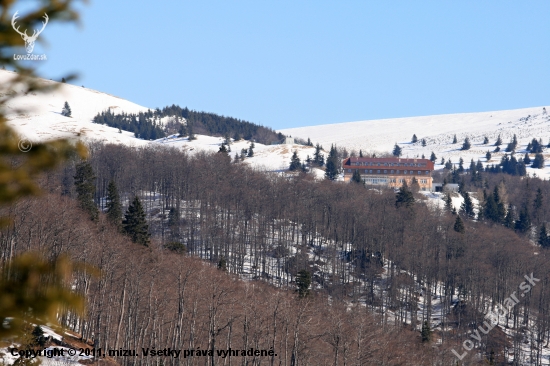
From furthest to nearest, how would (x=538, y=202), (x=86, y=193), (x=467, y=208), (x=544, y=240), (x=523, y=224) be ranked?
(x=538, y=202), (x=467, y=208), (x=523, y=224), (x=544, y=240), (x=86, y=193)

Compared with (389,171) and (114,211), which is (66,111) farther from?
(114,211)

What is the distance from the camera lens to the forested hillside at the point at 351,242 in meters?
79.5

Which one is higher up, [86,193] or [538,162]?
[538,162]

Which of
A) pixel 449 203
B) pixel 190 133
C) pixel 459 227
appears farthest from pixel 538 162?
pixel 459 227

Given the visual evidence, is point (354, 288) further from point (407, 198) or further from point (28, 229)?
point (28, 229)

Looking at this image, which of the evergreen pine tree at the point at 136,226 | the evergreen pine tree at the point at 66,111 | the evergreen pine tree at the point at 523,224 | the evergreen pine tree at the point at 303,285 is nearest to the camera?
the evergreen pine tree at the point at 303,285

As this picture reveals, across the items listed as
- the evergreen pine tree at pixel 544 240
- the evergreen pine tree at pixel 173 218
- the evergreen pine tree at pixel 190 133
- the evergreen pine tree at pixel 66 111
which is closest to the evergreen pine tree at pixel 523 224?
the evergreen pine tree at pixel 544 240

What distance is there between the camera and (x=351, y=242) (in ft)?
313

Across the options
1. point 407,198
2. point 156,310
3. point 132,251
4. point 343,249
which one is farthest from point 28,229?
point 407,198

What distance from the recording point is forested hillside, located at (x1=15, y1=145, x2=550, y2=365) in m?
79.5

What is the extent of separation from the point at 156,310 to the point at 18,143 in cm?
3627

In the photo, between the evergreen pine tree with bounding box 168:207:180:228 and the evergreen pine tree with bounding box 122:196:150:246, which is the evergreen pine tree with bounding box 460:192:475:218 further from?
the evergreen pine tree with bounding box 122:196:150:246

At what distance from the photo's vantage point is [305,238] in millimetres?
94312

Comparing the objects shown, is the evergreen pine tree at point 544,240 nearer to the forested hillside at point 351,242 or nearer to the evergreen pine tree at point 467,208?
the forested hillside at point 351,242
